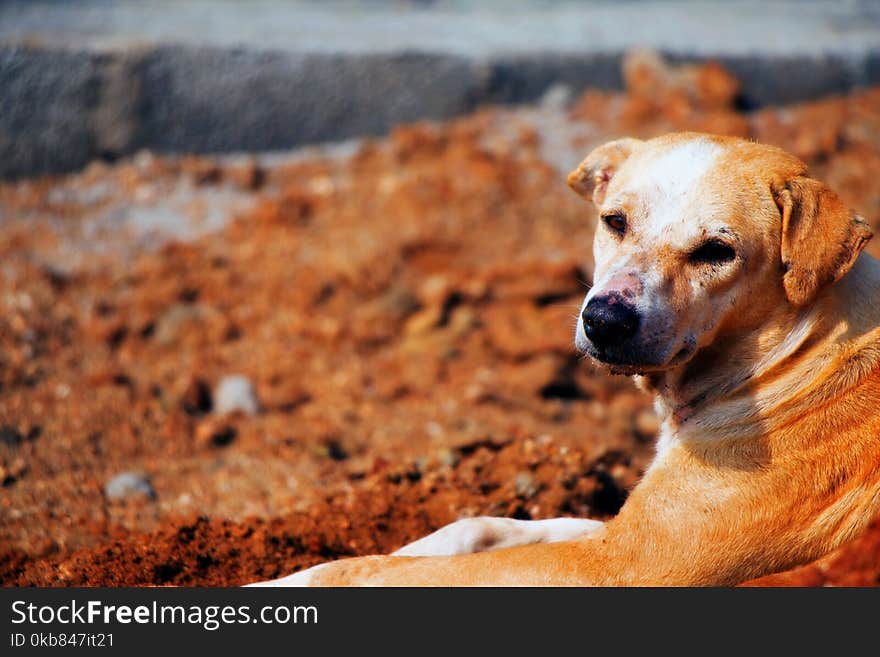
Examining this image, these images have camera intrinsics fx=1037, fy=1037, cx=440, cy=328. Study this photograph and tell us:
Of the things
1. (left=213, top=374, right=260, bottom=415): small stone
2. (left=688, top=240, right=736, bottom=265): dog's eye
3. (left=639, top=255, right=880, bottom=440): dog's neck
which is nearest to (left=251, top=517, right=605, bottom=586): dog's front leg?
(left=639, top=255, right=880, bottom=440): dog's neck

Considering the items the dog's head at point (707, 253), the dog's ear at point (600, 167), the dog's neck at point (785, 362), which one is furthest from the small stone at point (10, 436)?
the dog's neck at point (785, 362)

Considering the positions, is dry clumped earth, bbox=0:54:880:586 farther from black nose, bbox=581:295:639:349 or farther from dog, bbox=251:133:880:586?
black nose, bbox=581:295:639:349

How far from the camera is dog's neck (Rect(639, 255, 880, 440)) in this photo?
3895 mm

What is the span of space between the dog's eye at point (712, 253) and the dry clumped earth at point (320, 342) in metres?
1.70

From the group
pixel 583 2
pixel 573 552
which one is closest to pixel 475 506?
pixel 573 552

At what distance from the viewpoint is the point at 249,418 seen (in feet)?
23.3

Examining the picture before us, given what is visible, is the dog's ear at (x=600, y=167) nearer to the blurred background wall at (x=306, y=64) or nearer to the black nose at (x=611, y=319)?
the black nose at (x=611, y=319)

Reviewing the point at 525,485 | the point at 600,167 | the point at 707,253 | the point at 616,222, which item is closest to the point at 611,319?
the point at 707,253

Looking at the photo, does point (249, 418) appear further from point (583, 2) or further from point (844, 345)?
point (583, 2)

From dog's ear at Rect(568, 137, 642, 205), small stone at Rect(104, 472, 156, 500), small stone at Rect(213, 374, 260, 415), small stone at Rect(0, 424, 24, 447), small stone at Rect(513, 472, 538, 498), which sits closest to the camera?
dog's ear at Rect(568, 137, 642, 205)

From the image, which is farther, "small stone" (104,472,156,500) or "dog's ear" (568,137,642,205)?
"small stone" (104,472,156,500)

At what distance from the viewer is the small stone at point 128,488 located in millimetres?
5805

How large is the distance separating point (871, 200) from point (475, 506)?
581cm

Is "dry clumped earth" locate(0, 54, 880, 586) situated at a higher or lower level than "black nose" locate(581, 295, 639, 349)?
lower
